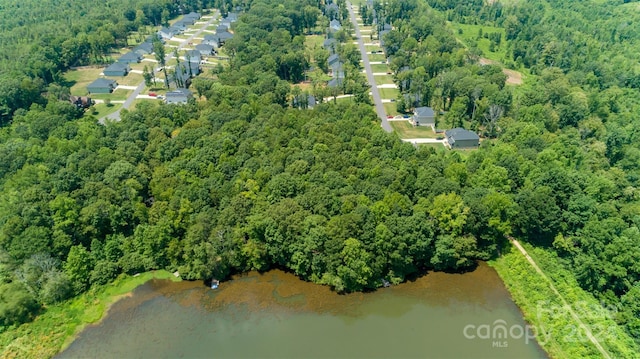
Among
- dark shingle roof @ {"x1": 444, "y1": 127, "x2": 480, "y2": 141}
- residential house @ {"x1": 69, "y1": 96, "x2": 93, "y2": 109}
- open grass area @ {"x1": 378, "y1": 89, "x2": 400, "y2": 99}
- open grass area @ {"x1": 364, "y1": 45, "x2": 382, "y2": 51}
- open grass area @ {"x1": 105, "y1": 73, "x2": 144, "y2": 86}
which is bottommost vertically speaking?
dark shingle roof @ {"x1": 444, "y1": 127, "x2": 480, "y2": 141}

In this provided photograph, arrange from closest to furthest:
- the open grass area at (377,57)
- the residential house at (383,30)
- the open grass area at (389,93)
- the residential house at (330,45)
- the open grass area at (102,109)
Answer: the open grass area at (102,109), the open grass area at (389,93), the open grass area at (377,57), the residential house at (330,45), the residential house at (383,30)

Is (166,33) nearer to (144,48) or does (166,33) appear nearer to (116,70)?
(144,48)

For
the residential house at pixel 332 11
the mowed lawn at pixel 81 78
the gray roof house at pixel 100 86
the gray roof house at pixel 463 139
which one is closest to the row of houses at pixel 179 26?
the mowed lawn at pixel 81 78

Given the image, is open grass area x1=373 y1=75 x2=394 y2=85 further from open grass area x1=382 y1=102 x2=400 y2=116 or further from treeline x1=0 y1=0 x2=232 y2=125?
treeline x1=0 y1=0 x2=232 y2=125

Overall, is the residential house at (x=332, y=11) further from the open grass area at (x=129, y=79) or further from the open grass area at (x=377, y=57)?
the open grass area at (x=129, y=79)

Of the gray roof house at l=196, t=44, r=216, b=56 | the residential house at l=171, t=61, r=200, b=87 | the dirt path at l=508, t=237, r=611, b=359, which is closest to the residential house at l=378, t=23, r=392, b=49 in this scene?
the gray roof house at l=196, t=44, r=216, b=56

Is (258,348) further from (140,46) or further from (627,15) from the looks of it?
(627,15)

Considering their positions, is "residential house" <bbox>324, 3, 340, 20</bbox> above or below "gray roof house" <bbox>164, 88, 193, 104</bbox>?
above

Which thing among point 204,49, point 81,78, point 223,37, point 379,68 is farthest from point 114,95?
point 379,68
